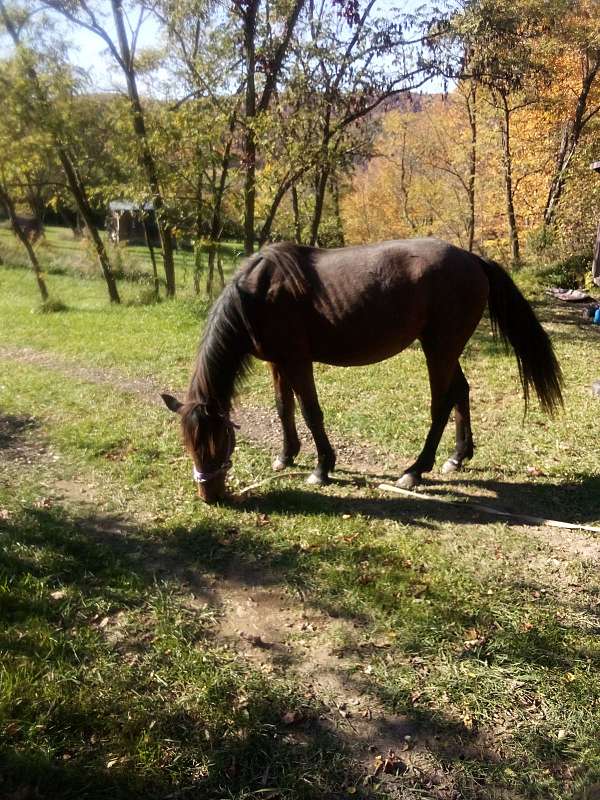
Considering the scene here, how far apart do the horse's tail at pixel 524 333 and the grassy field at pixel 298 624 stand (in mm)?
784

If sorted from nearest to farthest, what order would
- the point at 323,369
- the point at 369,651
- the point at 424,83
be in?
the point at 369,651, the point at 323,369, the point at 424,83

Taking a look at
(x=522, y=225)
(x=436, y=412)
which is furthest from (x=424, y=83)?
(x=522, y=225)

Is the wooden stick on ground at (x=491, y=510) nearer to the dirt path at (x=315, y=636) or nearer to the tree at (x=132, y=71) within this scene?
the dirt path at (x=315, y=636)

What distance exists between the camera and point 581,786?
1.97 meters

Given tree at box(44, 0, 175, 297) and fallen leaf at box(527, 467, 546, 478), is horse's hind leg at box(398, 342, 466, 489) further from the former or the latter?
tree at box(44, 0, 175, 297)

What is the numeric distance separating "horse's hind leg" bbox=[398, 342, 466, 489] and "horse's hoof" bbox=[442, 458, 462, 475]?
0.26 metres

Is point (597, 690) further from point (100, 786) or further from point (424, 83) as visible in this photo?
point (424, 83)

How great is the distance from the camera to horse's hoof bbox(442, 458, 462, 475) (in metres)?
4.77

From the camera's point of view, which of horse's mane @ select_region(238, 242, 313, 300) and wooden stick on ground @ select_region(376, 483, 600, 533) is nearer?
wooden stick on ground @ select_region(376, 483, 600, 533)

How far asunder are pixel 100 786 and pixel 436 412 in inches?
134

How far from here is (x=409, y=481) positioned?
448 centimetres

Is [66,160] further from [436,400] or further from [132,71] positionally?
[436,400]

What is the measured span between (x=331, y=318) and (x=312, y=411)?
2.61ft

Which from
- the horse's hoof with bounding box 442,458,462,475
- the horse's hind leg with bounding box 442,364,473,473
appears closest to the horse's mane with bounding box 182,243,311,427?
the horse's hind leg with bounding box 442,364,473,473
